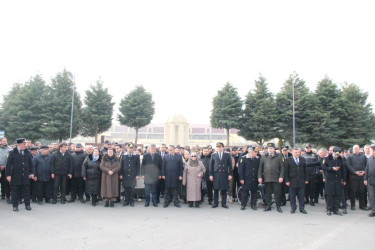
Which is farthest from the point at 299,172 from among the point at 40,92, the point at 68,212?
the point at 40,92

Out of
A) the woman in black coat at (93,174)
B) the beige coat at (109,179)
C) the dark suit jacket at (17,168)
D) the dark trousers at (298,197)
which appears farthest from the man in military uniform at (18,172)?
the dark trousers at (298,197)

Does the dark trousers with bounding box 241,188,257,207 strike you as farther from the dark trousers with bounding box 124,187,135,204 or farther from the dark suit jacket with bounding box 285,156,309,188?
the dark trousers with bounding box 124,187,135,204

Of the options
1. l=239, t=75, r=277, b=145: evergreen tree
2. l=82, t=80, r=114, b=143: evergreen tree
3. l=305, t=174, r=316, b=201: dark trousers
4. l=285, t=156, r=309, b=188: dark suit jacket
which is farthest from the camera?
l=82, t=80, r=114, b=143: evergreen tree

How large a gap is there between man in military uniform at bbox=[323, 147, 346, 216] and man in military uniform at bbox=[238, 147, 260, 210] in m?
2.27

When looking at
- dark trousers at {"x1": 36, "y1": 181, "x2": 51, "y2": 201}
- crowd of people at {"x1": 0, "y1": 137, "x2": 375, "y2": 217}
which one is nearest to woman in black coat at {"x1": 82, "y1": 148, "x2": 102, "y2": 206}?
crowd of people at {"x1": 0, "y1": 137, "x2": 375, "y2": 217}

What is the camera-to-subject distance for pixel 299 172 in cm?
984

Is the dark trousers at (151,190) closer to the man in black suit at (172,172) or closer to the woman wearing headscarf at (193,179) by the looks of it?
the man in black suit at (172,172)

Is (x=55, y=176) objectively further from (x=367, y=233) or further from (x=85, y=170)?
(x=367, y=233)

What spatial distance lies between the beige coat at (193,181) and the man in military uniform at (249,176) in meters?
1.44

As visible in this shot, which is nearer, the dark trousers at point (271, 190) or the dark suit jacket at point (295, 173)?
the dark suit jacket at point (295, 173)

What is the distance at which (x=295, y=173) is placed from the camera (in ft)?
32.3

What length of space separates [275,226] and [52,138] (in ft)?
114

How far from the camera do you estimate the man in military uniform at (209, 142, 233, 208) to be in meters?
10.6

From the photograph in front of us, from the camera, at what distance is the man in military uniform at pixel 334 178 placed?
31.3 ft
